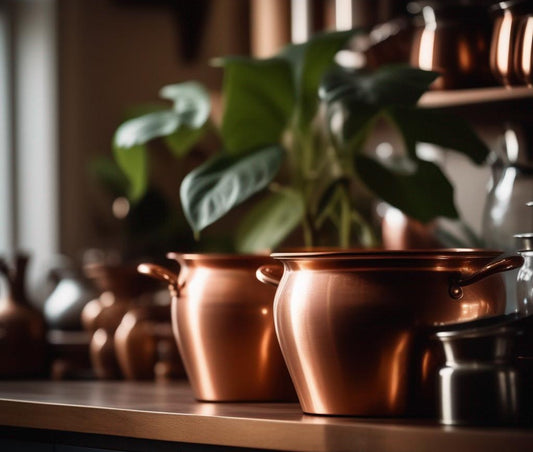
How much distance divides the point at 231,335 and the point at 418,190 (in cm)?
33

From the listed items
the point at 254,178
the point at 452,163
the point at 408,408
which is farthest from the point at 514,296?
the point at 452,163

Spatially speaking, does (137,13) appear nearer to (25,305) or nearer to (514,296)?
(25,305)

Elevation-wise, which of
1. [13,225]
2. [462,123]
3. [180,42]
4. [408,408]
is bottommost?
[408,408]

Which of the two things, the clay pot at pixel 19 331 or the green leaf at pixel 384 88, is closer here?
the green leaf at pixel 384 88

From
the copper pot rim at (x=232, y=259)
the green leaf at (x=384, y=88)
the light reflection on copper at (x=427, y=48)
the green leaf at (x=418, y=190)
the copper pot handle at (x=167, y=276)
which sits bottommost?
the copper pot handle at (x=167, y=276)

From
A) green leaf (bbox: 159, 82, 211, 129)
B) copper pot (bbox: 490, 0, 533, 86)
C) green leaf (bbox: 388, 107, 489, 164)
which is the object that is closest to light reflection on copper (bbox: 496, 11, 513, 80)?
copper pot (bbox: 490, 0, 533, 86)

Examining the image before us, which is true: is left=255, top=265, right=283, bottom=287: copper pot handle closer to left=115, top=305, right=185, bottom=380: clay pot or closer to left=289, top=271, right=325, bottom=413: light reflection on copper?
left=289, top=271, right=325, bottom=413: light reflection on copper

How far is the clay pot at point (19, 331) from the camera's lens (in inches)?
60.4

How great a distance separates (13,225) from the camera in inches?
91.7

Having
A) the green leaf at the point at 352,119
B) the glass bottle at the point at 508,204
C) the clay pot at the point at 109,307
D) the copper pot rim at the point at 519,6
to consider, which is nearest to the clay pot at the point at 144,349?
the clay pot at the point at 109,307

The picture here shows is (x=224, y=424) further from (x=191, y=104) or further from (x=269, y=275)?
(x=191, y=104)

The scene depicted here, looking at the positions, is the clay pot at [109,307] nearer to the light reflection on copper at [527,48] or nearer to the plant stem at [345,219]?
the plant stem at [345,219]

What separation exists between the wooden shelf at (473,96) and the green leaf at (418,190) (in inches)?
6.6

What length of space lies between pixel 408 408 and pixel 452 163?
100 centimetres
